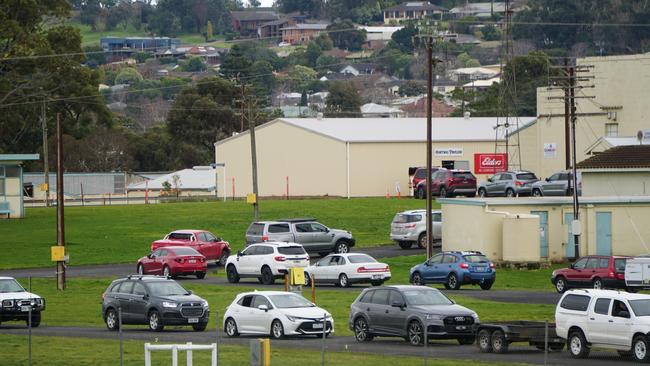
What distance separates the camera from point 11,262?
65.1 meters

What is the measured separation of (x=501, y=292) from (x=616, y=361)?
18269 mm

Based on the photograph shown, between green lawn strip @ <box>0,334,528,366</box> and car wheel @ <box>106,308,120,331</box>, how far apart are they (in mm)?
2928

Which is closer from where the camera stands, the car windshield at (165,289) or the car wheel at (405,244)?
the car windshield at (165,289)

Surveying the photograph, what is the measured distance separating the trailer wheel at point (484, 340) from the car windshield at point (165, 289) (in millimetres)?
10262

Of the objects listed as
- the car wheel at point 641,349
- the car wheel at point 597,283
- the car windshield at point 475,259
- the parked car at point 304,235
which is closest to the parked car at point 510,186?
the parked car at point 304,235

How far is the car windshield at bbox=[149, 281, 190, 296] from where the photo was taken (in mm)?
39969

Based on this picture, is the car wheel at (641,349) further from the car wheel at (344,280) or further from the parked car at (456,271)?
the car wheel at (344,280)

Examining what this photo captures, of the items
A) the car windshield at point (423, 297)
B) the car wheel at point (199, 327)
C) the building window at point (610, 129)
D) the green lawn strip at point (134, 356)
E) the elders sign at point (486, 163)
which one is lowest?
the car wheel at point (199, 327)

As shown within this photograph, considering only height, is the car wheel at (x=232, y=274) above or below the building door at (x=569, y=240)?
below

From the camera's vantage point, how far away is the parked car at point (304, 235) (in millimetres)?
60969

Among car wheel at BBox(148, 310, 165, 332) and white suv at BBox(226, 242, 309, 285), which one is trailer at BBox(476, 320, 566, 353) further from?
white suv at BBox(226, 242, 309, 285)

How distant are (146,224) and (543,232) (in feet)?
87.0

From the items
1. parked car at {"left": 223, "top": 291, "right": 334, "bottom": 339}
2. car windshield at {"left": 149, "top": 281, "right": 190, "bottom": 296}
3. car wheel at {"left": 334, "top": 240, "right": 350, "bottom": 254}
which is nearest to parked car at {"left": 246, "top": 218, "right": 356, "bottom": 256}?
car wheel at {"left": 334, "top": 240, "right": 350, "bottom": 254}

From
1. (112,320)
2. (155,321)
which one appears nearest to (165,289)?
(155,321)
